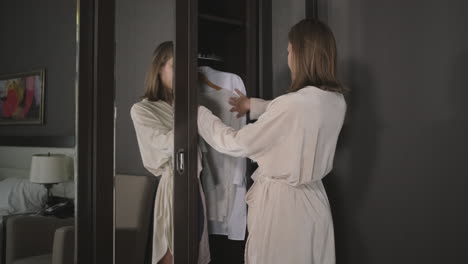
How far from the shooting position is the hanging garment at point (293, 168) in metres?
1.65

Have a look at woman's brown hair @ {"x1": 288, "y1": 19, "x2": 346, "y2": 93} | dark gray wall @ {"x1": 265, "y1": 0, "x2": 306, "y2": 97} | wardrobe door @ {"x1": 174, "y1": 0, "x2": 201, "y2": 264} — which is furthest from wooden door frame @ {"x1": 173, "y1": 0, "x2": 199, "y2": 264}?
dark gray wall @ {"x1": 265, "y1": 0, "x2": 306, "y2": 97}

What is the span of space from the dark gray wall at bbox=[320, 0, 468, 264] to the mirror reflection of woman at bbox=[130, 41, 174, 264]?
2.75 feet

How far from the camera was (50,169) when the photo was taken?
4.63ft

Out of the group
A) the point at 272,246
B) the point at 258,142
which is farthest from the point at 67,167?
the point at 272,246

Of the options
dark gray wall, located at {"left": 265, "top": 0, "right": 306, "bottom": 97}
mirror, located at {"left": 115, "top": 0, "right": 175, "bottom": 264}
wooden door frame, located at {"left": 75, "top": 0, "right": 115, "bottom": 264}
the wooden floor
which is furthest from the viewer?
dark gray wall, located at {"left": 265, "top": 0, "right": 306, "bottom": 97}

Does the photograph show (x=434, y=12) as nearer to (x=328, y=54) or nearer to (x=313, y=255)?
(x=328, y=54)

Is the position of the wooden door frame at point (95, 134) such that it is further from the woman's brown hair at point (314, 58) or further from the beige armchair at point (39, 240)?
the woman's brown hair at point (314, 58)

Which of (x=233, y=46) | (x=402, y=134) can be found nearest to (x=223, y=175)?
(x=233, y=46)

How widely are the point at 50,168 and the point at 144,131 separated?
1.22 ft

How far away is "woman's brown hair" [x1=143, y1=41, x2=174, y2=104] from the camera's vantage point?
5.52 feet

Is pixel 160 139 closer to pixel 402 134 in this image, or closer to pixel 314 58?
pixel 314 58

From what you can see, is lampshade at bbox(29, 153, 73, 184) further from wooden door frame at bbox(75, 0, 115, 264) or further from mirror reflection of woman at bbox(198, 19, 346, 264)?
mirror reflection of woman at bbox(198, 19, 346, 264)

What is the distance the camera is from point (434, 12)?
1.73 meters

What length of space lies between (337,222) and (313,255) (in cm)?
44
